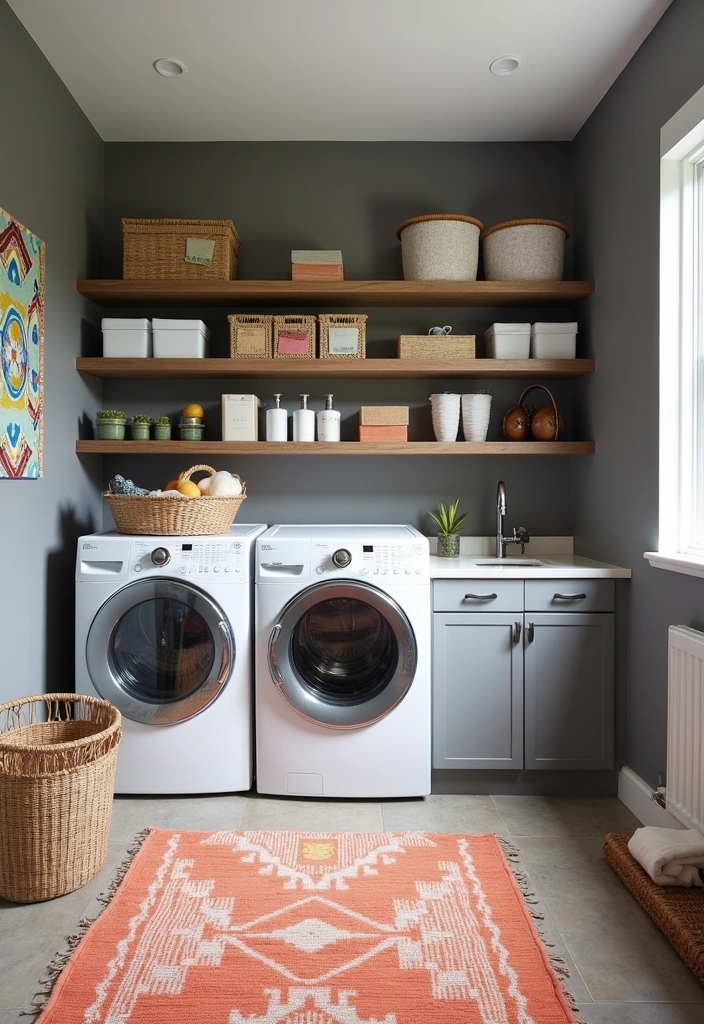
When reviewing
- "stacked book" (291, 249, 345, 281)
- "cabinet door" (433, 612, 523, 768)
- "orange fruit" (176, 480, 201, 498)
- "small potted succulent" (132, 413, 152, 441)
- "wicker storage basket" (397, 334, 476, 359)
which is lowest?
"cabinet door" (433, 612, 523, 768)

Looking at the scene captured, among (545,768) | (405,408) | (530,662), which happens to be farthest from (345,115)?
(545,768)

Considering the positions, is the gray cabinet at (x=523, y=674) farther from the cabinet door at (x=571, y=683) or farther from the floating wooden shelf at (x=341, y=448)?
the floating wooden shelf at (x=341, y=448)

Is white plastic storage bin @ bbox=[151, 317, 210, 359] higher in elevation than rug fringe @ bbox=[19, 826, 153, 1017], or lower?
higher

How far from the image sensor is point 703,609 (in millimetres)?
2125

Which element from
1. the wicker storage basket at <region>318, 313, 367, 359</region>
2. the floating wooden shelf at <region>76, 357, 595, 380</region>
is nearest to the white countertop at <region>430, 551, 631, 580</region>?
the floating wooden shelf at <region>76, 357, 595, 380</region>

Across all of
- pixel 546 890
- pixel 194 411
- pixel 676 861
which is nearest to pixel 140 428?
pixel 194 411

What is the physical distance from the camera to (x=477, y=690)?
2699mm

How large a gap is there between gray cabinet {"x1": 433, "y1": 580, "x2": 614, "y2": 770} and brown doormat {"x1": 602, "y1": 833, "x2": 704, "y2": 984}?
53cm

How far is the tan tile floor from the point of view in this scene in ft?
5.41

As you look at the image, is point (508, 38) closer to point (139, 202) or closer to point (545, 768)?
point (139, 202)

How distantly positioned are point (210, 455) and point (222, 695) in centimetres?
112

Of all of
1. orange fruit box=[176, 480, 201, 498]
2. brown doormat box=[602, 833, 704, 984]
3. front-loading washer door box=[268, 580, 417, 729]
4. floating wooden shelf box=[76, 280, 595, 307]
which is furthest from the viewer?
floating wooden shelf box=[76, 280, 595, 307]

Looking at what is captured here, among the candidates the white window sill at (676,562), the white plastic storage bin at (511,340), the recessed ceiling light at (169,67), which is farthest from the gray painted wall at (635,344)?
the recessed ceiling light at (169,67)

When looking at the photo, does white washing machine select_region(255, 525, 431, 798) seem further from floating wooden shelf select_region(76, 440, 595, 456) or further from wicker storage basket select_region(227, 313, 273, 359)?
wicker storage basket select_region(227, 313, 273, 359)
